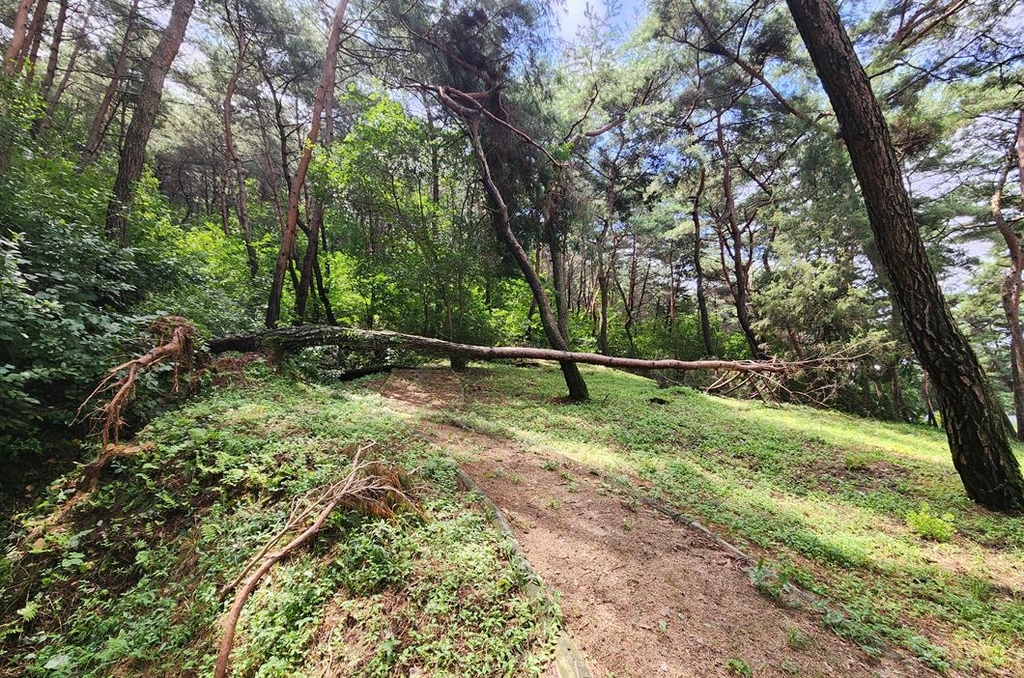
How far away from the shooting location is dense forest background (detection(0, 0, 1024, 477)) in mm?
6512

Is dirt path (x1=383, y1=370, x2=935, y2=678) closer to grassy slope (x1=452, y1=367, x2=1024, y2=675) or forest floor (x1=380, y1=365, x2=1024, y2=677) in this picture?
forest floor (x1=380, y1=365, x2=1024, y2=677)

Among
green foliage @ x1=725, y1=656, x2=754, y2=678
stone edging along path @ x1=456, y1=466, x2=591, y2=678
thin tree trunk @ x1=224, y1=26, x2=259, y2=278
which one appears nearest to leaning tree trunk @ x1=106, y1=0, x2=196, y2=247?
thin tree trunk @ x1=224, y1=26, x2=259, y2=278

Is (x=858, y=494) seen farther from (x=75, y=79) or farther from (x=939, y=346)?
(x=75, y=79)

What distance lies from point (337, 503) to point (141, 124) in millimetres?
8088

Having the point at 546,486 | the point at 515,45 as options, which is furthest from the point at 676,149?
the point at 546,486

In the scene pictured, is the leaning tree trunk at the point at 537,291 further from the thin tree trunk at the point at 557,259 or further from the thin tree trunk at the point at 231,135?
the thin tree trunk at the point at 231,135

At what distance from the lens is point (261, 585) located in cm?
233

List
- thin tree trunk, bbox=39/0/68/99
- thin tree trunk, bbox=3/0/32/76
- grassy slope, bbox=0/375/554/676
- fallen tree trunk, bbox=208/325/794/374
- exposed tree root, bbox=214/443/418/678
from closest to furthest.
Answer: grassy slope, bbox=0/375/554/676 → exposed tree root, bbox=214/443/418/678 → fallen tree trunk, bbox=208/325/794/374 → thin tree trunk, bbox=3/0/32/76 → thin tree trunk, bbox=39/0/68/99

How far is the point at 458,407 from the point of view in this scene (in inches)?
273

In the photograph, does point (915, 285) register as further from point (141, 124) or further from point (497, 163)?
point (141, 124)

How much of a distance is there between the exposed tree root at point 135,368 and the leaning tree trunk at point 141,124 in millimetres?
3056

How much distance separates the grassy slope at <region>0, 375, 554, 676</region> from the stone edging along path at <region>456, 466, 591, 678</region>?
0.07m

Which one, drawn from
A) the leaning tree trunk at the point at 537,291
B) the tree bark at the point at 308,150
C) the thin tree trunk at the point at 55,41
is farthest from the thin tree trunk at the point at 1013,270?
the thin tree trunk at the point at 55,41

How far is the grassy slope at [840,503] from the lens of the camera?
2.39m
